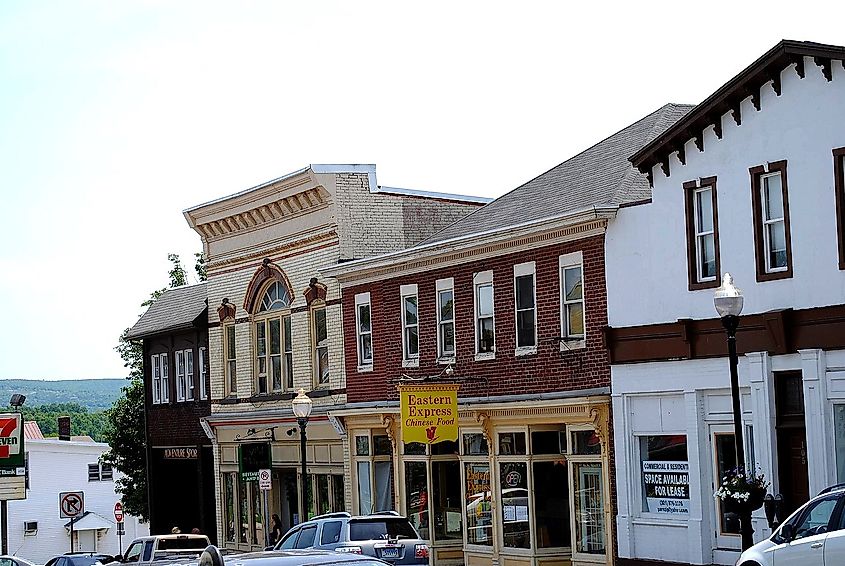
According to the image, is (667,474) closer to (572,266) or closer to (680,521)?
(680,521)

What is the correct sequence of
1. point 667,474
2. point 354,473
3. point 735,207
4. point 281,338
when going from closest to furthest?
1. point 735,207
2. point 667,474
3. point 354,473
4. point 281,338

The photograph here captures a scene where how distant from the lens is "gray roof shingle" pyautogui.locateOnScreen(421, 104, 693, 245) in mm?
28442

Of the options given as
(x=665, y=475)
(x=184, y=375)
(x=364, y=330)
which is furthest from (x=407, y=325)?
(x=184, y=375)

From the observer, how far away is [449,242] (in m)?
31.4

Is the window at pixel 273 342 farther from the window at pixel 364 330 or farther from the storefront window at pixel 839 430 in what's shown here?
the storefront window at pixel 839 430

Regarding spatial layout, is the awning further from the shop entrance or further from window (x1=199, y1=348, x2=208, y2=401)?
the shop entrance

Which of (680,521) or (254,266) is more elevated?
(254,266)

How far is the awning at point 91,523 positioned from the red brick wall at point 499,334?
46.6 meters

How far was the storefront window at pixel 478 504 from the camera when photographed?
3155 cm

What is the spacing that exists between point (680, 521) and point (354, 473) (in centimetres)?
1259

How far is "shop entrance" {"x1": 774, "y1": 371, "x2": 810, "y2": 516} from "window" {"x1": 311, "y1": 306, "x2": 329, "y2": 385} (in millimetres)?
16731

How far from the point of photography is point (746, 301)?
24.0m

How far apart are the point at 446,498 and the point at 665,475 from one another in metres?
8.66

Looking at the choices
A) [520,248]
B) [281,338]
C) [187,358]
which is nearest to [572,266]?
[520,248]
